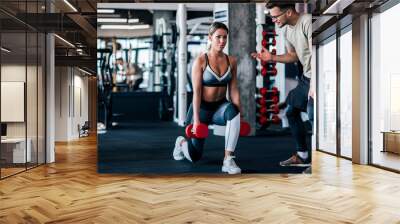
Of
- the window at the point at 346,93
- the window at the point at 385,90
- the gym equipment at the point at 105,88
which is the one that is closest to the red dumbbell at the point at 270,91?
the window at the point at 385,90

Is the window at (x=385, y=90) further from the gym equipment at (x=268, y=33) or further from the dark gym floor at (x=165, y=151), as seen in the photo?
the gym equipment at (x=268, y=33)

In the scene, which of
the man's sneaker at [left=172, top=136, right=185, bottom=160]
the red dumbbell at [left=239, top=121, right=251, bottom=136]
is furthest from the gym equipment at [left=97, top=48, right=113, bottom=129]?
the red dumbbell at [left=239, top=121, right=251, bottom=136]

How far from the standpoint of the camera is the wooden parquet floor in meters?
3.72

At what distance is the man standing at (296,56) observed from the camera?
18.9 feet

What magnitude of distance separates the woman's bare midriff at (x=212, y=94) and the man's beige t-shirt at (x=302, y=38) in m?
1.15

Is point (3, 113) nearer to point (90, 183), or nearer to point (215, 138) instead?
point (90, 183)

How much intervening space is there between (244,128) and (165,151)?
3.78 feet

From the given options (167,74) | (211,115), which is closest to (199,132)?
(211,115)

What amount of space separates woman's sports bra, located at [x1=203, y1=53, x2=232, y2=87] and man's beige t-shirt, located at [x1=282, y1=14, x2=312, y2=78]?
37.6 inches

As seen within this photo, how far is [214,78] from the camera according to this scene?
569 centimetres

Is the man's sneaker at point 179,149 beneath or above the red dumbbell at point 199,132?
beneath

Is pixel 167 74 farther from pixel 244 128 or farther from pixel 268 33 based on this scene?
pixel 268 33

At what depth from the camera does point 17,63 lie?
6184 mm

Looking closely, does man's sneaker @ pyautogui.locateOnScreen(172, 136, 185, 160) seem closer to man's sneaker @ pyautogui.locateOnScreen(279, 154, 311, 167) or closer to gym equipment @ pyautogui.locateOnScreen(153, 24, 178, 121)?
gym equipment @ pyautogui.locateOnScreen(153, 24, 178, 121)
